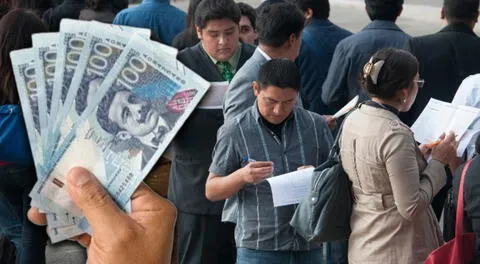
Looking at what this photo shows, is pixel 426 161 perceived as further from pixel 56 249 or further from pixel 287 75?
pixel 56 249

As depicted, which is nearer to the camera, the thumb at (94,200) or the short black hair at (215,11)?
the thumb at (94,200)

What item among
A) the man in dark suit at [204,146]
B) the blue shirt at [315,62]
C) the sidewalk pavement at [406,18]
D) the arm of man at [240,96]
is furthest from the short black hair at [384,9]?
the sidewalk pavement at [406,18]

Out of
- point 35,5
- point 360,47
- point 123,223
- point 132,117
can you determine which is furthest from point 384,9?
point 35,5

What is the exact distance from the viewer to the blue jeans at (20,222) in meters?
4.54

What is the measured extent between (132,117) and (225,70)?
51.8 inches

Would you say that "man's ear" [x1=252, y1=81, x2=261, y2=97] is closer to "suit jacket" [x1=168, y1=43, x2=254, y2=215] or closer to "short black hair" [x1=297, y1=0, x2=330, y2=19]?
"suit jacket" [x1=168, y1=43, x2=254, y2=215]

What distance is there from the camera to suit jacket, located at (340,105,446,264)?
3.52 metres

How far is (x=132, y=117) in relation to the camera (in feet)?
11.1

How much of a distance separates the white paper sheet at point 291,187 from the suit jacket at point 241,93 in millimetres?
507

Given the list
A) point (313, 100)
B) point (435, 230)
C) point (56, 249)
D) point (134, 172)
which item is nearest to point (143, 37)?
point (134, 172)

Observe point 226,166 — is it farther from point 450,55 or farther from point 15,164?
point 450,55

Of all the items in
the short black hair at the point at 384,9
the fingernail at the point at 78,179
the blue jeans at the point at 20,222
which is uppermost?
the fingernail at the point at 78,179

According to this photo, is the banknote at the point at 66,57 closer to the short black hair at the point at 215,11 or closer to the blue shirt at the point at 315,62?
the short black hair at the point at 215,11

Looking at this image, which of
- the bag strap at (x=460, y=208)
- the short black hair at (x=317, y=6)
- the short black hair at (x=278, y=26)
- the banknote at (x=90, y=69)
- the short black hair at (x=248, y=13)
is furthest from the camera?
the short black hair at (x=317, y=6)
